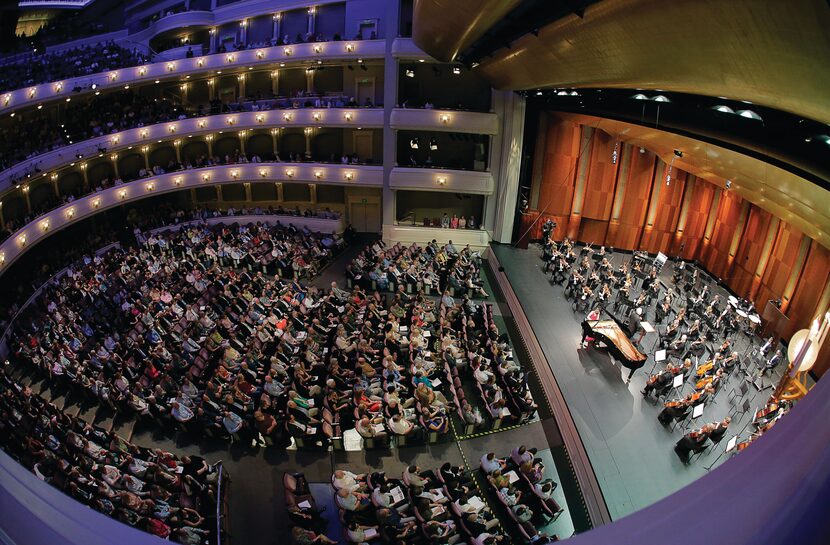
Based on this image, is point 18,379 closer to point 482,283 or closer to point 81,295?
point 81,295

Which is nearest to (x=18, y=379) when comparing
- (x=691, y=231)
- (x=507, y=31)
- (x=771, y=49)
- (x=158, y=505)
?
(x=158, y=505)

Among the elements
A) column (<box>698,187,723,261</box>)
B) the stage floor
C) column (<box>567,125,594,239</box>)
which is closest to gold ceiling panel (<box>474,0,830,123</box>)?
the stage floor

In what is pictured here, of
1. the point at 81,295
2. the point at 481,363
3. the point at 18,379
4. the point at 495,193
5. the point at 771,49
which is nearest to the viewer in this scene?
the point at 771,49

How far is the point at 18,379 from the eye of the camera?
1286cm

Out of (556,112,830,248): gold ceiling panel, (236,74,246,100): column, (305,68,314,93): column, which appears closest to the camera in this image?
(556,112,830,248): gold ceiling panel

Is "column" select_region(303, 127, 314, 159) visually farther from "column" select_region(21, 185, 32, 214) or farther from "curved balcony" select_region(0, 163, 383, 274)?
"column" select_region(21, 185, 32, 214)

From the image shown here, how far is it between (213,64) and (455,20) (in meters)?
14.9

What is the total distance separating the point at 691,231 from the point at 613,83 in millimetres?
10447

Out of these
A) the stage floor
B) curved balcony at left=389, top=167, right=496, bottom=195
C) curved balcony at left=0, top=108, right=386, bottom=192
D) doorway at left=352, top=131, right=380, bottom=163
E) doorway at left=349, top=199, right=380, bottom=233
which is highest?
curved balcony at left=0, top=108, right=386, bottom=192

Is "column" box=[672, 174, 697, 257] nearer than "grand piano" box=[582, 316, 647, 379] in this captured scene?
No

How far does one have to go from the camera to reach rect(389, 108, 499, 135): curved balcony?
19422mm

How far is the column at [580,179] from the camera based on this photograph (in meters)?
18.2

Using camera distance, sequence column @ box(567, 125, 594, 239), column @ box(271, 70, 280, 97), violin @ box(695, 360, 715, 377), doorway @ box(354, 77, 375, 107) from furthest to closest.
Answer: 1. column @ box(271, 70, 280, 97)
2. doorway @ box(354, 77, 375, 107)
3. column @ box(567, 125, 594, 239)
4. violin @ box(695, 360, 715, 377)

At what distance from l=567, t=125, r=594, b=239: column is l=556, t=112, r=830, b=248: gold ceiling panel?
468cm
